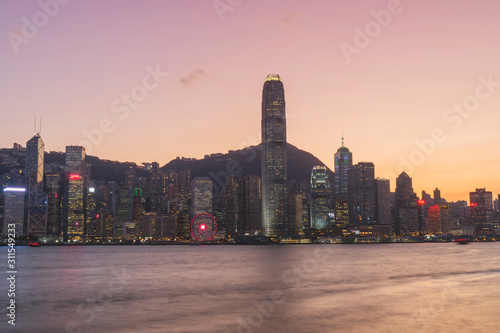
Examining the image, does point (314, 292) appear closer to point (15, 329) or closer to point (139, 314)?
point (139, 314)

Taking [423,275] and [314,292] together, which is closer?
[314,292]

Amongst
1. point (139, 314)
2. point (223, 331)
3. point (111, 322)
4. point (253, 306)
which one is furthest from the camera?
point (253, 306)

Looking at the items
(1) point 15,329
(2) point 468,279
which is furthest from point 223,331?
(2) point 468,279

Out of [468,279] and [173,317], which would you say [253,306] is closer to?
[173,317]

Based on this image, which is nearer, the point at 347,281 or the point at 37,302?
the point at 37,302

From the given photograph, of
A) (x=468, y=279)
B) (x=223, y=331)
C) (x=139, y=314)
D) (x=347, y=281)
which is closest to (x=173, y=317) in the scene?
(x=139, y=314)

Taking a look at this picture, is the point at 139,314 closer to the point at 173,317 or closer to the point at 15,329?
the point at 173,317

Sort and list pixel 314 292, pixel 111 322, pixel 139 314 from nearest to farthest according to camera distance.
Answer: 1. pixel 111 322
2. pixel 139 314
3. pixel 314 292

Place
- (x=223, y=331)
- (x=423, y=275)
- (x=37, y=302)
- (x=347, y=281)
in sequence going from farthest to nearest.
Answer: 1. (x=423, y=275)
2. (x=347, y=281)
3. (x=37, y=302)
4. (x=223, y=331)

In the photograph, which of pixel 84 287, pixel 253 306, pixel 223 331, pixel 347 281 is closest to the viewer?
pixel 223 331
